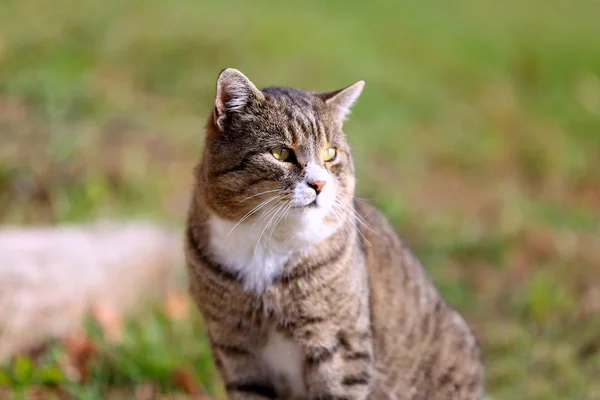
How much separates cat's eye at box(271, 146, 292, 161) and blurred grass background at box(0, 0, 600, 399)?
165 cm

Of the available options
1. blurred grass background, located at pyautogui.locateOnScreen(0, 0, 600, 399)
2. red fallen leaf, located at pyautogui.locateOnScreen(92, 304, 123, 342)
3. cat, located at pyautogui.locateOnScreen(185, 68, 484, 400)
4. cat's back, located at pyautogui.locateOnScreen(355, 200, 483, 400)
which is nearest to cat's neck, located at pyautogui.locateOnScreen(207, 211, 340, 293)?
cat, located at pyautogui.locateOnScreen(185, 68, 484, 400)

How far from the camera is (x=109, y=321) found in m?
4.19

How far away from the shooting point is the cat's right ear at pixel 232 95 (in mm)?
2590

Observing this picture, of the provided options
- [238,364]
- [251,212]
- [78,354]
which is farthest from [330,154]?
[78,354]

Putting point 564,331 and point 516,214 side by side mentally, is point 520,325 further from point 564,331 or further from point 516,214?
point 516,214

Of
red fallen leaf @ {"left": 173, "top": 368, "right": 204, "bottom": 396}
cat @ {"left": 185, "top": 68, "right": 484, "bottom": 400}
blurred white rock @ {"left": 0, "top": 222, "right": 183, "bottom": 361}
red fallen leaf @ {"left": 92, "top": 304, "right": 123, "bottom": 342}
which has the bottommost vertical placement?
red fallen leaf @ {"left": 173, "top": 368, "right": 204, "bottom": 396}

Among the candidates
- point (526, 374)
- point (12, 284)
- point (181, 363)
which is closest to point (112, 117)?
point (12, 284)

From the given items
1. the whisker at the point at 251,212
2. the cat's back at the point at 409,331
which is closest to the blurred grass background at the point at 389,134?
the cat's back at the point at 409,331

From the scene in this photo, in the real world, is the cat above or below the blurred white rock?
above

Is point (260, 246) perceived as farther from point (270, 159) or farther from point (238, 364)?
point (238, 364)

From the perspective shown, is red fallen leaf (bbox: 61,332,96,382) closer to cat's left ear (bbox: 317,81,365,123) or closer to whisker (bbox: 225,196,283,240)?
whisker (bbox: 225,196,283,240)

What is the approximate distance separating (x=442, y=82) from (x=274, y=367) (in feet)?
19.8

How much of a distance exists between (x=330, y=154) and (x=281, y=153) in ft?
0.67

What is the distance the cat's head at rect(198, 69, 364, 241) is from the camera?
2557 millimetres
